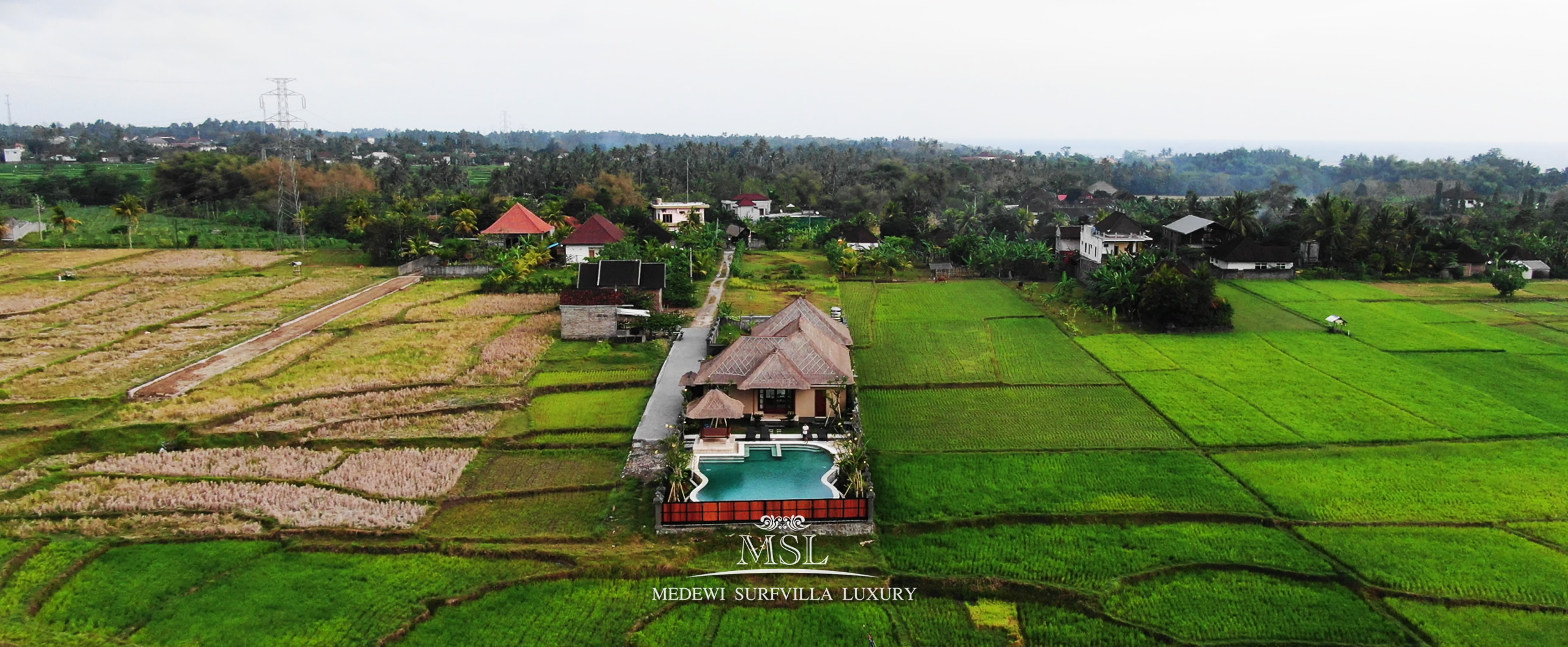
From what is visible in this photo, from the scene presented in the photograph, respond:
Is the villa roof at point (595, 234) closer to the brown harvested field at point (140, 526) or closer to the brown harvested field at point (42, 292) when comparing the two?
the brown harvested field at point (42, 292)

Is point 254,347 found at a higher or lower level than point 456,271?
lower

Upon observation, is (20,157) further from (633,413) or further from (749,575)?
(749,575)

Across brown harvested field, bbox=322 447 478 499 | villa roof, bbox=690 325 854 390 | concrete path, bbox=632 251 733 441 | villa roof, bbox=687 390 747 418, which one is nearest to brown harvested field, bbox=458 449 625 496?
brown harvested field, bbox=322 447 478 499

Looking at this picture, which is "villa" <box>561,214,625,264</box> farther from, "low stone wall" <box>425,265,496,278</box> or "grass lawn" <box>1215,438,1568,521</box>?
"grass lawn" <box>1215,438,1568,521</box>

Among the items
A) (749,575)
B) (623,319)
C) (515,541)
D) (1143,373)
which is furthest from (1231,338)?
(515,541)

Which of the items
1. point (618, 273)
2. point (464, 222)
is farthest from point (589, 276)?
point (464, 222)

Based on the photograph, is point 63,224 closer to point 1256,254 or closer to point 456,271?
point 456,271
